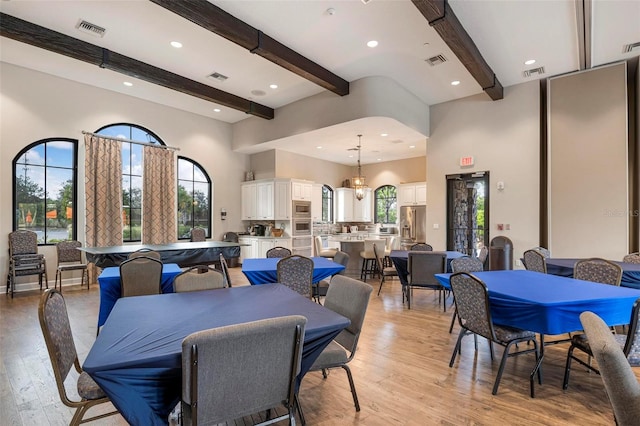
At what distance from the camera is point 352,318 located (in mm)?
2268

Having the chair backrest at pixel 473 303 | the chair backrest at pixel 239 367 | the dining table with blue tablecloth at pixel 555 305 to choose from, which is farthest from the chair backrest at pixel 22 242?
the dining table with blue tablecloth at pixel 555 305

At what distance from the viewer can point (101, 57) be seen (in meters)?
5.10

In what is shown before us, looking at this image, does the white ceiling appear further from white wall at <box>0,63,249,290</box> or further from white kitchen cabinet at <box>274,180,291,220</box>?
white kitchen cabinet at <box>274,180,291,220</box>

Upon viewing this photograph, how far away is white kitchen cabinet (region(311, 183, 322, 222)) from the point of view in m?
9.38

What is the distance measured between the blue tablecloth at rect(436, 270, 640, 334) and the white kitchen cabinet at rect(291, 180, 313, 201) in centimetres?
651

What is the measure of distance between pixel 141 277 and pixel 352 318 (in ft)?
7.55

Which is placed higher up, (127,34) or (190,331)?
(127,34)

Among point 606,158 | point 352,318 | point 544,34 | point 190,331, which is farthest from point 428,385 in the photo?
point 606,158

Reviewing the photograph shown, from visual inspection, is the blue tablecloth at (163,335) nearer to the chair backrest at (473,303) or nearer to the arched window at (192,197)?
the chair backrest at (473,303)

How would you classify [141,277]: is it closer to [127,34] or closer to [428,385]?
[428,385]

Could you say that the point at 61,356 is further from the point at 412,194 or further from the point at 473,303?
the point at 412,194

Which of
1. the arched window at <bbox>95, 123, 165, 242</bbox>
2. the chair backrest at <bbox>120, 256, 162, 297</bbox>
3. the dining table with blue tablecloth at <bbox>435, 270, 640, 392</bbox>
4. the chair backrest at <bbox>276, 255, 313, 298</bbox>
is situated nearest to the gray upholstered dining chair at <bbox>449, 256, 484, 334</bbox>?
the dining table with blue tablecloth at <bbox>435, 270, 640, 392</bbox>

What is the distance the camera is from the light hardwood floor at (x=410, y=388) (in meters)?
2.16

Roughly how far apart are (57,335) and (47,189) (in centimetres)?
607
